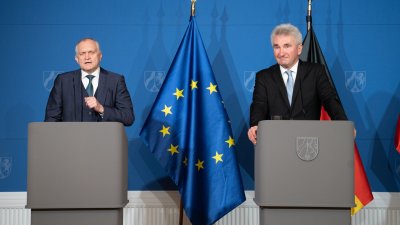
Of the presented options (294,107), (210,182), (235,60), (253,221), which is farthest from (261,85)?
(253,221)

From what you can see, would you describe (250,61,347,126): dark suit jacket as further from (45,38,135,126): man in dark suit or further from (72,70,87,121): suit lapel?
(72,70,87,121): suit lapel

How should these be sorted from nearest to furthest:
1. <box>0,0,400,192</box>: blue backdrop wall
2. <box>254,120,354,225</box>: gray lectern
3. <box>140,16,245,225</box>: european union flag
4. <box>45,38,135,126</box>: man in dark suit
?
<box>254,120,354,225</box>: gray lectern < <box>45,38,135,126</box>: man in dark suit < <box>140,16,245,225</box>: european union flag < <box>0,0,400,192</box>: blue backdrop wall

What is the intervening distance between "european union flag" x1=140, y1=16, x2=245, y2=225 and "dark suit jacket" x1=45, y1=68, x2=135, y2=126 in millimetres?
753

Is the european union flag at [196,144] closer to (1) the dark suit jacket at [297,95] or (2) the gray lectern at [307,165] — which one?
(1) the dark suit jacket at [297,95]

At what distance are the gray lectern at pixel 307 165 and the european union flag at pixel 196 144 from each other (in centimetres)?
128

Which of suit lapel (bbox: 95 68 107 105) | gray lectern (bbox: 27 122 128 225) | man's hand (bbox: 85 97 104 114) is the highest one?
suit lapel (bbox: 95 68 107 105)

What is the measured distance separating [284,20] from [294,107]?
1436 mm

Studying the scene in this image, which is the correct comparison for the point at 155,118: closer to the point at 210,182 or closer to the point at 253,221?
the point at 210,182

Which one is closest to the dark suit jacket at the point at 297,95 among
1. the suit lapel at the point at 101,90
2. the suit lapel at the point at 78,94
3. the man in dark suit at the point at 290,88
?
the man in dark suit at the point at 290,88

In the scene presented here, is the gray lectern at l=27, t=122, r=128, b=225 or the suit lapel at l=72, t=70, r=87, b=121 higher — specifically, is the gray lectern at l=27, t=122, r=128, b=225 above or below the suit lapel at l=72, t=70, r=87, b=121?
below

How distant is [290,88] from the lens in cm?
373

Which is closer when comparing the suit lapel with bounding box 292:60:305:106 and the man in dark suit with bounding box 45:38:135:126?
the man in dark suit with bounding box 45:38:135:126

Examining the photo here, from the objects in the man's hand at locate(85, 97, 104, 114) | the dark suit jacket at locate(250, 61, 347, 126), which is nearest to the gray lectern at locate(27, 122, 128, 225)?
the man's hand at locate(85, 97, 104, 114)

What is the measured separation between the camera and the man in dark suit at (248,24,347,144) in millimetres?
3680
